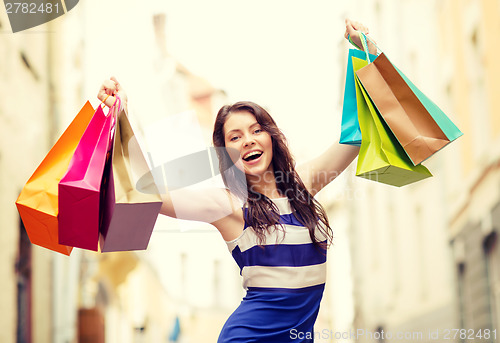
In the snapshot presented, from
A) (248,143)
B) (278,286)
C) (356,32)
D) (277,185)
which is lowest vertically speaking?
(278,286)

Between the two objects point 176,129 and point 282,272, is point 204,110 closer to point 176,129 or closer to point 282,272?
point 176,129

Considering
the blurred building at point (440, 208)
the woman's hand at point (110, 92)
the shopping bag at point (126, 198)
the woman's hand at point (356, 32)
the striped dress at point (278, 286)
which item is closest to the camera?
the shopping bag at point (126, 198)

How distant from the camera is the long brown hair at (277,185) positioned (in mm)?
2281

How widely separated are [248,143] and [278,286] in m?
0.48

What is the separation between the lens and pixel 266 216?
2275 mm

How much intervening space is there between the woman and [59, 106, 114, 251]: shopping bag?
21 cm

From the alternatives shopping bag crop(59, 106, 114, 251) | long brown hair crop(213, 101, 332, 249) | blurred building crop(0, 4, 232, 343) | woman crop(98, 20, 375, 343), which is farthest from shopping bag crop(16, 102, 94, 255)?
blurred building crop(0, 4, 232, 343)

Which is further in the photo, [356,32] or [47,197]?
[356,32]

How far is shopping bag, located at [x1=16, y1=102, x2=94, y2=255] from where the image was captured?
224cm

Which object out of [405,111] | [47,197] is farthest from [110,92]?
[405,111]

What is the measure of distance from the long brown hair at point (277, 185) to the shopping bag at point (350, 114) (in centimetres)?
Result: 21

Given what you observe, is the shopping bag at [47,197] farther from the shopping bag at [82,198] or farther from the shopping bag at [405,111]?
the shopping bag at [405,111]

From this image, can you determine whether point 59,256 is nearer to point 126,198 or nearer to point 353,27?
point 353,27

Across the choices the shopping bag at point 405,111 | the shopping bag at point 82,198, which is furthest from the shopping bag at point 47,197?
the shopping bag at point 405,111
